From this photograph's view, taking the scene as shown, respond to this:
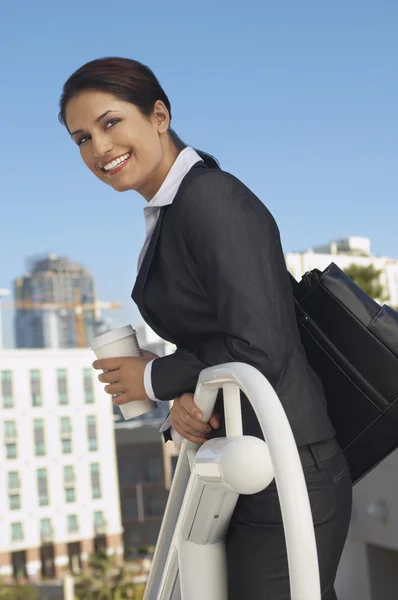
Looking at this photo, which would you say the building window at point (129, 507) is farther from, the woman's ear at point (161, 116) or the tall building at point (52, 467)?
the woman's ear at point (161, 116)

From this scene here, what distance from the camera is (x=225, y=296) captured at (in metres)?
0.96

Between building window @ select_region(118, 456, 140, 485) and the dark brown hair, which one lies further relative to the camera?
building window @ select_region(118, 456, 140, 485)

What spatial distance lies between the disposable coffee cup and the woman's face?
7.4 inches

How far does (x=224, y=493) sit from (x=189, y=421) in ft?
0.29

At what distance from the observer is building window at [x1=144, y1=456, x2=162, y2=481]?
5453 cm

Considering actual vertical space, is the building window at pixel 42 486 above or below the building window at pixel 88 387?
below

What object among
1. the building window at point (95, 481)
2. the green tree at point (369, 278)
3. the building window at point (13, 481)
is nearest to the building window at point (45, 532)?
the building window at point (13, 481)

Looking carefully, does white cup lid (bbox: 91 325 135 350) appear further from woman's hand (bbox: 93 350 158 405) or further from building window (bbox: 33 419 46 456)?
building window (bbox: 33 419 46 456)

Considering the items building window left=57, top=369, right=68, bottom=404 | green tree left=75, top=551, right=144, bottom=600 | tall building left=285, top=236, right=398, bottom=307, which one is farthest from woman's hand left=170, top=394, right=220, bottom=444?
building window left=57, top=369, right=68, bottom=404

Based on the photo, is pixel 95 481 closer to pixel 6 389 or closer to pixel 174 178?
pixel 6 389

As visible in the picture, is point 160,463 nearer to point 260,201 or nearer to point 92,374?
point 92,374

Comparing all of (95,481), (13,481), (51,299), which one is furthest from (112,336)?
(51,299)

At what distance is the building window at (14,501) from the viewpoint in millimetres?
49875

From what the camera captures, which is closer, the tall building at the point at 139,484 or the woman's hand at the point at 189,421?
the woman's hand at the point at 189,421
